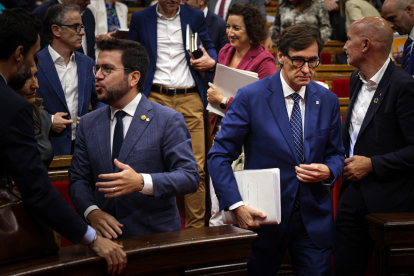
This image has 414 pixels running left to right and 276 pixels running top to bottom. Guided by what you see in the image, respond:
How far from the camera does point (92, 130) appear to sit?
1.90 metres

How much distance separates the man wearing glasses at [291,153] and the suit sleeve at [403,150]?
272 millimetres

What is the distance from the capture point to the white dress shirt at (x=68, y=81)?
3.05 meters

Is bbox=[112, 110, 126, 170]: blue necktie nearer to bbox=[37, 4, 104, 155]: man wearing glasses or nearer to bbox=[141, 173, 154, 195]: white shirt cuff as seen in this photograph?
bbox=[141, 173, 154, 195]: white shirt cuff

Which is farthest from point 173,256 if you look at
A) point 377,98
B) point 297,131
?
point 377,98

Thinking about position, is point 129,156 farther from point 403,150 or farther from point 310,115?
point 403,150

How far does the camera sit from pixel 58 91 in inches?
116

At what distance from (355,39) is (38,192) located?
179 cm

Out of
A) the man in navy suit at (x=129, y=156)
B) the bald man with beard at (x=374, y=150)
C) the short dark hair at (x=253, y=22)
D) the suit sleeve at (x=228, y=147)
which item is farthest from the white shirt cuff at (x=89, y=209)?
the short dark hair at (x=253, y=22)

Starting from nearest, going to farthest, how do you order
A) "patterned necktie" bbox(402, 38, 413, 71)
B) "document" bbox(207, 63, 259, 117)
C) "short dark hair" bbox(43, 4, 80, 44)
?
"patterned necktie" bbox(402, 38, 413, 71) → "document" bbox(207, 63, 259, 117) → "short dark hair" bbox(43, 4, 80, 44)

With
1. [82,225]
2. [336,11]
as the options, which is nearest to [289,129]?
[82,225]

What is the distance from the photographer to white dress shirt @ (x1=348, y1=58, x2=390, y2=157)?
2.27 meters

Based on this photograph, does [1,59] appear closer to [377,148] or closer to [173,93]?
[377,148]

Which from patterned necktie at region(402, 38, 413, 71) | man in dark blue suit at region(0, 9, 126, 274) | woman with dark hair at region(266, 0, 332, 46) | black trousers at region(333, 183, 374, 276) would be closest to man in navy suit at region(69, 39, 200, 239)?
Answer: man in dark blue suit at region(0, 9, 126, 274)

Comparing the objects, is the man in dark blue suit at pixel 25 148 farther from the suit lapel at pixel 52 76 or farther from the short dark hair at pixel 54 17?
the short dark hair at pixel 54 17
